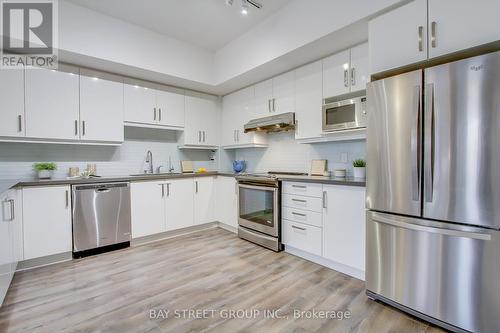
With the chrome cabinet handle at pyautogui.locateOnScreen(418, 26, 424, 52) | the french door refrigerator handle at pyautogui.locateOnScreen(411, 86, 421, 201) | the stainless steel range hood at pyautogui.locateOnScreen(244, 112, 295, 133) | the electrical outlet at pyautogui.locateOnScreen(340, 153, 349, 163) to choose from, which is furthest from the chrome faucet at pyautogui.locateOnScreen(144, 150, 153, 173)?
the chrome cabinet handle at pyautogui.locateOnScreen(418, 26, 424, 52)

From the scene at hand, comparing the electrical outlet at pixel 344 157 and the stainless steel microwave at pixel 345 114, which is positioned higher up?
the stainless steel microwave at pixel 345 114

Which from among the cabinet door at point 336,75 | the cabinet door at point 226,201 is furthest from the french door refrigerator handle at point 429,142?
the cabinet door at point 226,201

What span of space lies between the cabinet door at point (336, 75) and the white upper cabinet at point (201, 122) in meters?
2.23

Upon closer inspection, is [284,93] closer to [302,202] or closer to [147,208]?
[302,202]

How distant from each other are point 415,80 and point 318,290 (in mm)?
1864

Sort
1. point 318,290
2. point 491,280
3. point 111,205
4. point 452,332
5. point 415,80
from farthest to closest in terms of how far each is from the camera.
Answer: point 111,205 → point 318,290 → point 415,80 → point 452,332 → point 491,280

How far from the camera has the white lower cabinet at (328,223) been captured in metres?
2.33

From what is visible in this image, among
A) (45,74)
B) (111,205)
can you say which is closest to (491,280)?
(111,205)

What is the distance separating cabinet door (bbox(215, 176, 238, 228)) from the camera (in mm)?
3824

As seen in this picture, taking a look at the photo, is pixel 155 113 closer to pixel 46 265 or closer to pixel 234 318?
pixel 46 265

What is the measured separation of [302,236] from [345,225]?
590 millimetres

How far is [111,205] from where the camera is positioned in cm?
310

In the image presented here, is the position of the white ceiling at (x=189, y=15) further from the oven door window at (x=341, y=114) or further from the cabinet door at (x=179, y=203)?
the cabinet door at (x=179, y=203)

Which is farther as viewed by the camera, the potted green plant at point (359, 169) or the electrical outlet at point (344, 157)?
the electrical outlet at point (344, 157)
